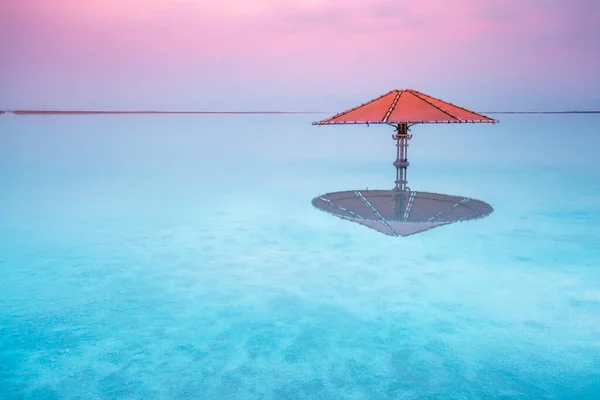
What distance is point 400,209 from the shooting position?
954cm

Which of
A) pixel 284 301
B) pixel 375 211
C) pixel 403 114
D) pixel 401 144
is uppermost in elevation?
pixel 403 114

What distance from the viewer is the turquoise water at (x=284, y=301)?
438 centimetres

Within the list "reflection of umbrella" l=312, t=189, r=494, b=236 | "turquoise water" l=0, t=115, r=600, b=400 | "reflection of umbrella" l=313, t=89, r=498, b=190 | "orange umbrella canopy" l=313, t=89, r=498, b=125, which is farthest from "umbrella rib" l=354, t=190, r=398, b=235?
"orange umbrella canopy" l=313, t=89, r=498, b=125

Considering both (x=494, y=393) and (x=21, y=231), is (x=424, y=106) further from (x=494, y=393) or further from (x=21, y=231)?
(x=21, y=231)

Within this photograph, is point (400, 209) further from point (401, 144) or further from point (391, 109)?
point (391, 109)

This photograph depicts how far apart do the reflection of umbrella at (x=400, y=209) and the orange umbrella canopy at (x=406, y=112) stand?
5.43ft

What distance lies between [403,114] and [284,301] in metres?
4.79

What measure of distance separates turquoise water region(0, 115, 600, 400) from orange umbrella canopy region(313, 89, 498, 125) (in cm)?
218

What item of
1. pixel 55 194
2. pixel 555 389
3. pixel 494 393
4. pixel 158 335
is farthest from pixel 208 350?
pixel 55 194

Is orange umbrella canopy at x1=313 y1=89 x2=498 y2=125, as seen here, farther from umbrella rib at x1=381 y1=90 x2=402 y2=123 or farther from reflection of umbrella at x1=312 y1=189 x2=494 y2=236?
reflection of umbrella at x1=312 y1=189 x2=494 y2=236

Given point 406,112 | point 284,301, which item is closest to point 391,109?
point 406,112

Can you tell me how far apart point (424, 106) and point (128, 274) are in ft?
20.7

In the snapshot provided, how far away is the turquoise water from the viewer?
4383mm

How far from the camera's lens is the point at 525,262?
7891mm
